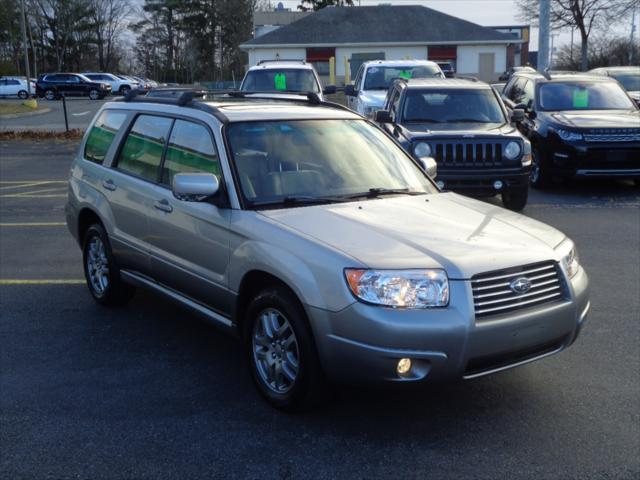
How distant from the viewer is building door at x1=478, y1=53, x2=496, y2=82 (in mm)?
51231

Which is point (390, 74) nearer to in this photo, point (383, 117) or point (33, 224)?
point (383, 117)

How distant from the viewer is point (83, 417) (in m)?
4.50

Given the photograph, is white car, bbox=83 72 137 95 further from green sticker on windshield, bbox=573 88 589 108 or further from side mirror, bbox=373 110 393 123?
side mirror, bbox=373 110 393 123

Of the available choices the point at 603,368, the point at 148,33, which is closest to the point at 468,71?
the point at 148,33

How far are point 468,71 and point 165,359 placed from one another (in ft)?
160

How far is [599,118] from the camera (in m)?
12.5

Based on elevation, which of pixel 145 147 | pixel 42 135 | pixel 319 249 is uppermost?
pixel 145 147

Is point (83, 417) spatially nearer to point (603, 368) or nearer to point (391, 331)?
point (391, 331)

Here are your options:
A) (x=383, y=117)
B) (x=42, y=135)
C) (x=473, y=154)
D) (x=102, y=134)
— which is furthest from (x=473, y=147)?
(x=42, y=135)

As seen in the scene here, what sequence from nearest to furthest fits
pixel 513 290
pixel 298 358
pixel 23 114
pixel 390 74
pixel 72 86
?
pixel 513 290 → pixel 298 358 → pixel 390 74 → pixel 23 114 → pixel 72 86

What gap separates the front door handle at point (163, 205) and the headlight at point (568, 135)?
27.4ft

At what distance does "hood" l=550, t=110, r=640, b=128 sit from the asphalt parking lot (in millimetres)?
6032

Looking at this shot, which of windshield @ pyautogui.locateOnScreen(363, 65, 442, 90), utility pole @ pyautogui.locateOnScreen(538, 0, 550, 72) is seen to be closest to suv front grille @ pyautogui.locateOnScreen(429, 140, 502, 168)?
windshield @ pyautogui.locateOnScreen(363, 65, 442, 90)

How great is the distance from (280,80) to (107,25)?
77.4 m
